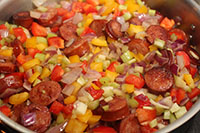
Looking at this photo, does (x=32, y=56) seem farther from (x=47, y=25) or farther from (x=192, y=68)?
(x=192, y=68)

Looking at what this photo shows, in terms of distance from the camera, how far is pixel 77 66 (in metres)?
2.51

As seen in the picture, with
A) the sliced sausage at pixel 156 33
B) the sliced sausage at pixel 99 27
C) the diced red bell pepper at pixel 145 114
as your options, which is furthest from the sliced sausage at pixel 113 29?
the diced red bell pepper at pixel 145 114

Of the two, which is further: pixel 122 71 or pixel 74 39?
pixel 74 39

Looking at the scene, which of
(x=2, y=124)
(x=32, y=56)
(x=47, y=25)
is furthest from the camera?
(x=47, y=25)

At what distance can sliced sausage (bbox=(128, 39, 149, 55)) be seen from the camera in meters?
2.68

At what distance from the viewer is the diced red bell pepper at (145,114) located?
218cm

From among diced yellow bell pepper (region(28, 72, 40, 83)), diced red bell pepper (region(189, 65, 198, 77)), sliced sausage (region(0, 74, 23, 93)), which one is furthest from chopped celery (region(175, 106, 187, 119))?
sliced sausage (region(0, 74, 23, 93))

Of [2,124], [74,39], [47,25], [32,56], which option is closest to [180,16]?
[74,39]

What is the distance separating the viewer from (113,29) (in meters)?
2.79

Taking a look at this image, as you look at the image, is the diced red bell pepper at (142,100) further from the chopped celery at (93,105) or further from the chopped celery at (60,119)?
the chopped celery at (60,119)

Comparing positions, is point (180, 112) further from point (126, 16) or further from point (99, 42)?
point (126, 16)

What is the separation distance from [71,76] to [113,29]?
2.39ft

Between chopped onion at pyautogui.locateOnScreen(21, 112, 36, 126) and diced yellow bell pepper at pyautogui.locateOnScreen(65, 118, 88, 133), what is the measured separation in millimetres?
275

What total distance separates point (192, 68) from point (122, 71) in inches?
28.4
